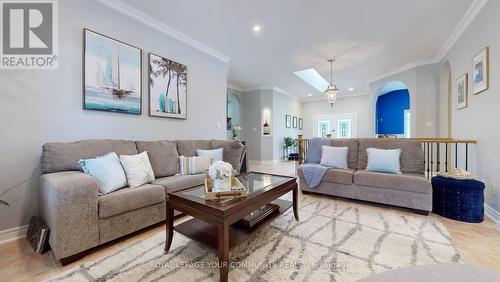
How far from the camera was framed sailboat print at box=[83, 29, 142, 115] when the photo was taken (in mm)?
2373

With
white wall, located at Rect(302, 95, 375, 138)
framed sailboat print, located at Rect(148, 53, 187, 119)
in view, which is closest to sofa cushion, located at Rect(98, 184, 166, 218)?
framed sailboat print, located at Rect(148, 53, 187, 119)

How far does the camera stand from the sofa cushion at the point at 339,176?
9.48 feet

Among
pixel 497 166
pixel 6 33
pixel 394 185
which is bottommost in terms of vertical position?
pixel 394 185

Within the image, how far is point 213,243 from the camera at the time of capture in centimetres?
145

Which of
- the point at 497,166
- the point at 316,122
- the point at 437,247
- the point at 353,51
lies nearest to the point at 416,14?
the point at 353,51

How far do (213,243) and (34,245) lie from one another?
1567mm

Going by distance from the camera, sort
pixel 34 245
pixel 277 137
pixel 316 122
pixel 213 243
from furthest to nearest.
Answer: pixel 316 122 < pixel 277 137 < pixel 34 245 < pixel 213 243

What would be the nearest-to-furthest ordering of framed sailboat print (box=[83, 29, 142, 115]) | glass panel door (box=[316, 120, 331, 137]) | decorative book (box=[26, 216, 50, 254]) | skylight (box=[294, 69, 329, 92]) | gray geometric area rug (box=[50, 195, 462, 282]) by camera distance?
gray geometric area rug (box=[50, 195, 462, 282]) → decorative book (box=[26, 216, 50, 254]) → framed sailboat print (box=[83, 29, 142, 115]) → skylight (box=[294, 69, 329, 92]) → glass panel door (box=[316, 120, 331, 137])

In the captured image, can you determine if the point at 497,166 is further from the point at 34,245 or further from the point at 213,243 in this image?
the point at 34,245

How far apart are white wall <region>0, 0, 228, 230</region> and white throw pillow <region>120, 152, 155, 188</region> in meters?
0.71

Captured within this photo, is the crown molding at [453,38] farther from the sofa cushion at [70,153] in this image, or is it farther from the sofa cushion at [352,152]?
the sofa cushion at [70,153]

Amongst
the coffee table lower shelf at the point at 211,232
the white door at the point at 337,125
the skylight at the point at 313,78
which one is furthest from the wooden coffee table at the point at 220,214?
the white door at the point at 337,125

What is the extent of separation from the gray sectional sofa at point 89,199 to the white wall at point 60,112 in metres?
0.33

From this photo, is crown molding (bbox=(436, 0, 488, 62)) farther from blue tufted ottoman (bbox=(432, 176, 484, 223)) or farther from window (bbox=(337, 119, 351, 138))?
window (bbox=(337, 119, 351, 138))
